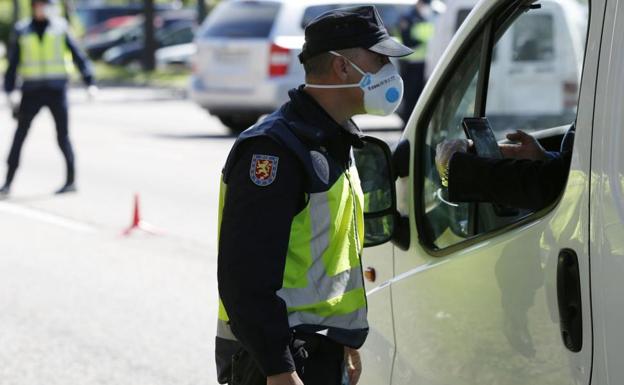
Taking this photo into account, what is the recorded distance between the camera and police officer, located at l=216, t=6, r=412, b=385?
2848mm

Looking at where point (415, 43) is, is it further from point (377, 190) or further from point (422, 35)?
point (377, 190)

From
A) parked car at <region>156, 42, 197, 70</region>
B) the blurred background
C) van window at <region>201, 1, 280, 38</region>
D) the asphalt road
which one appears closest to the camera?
the asphalt road

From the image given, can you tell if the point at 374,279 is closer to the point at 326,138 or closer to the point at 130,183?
the point at 326,138

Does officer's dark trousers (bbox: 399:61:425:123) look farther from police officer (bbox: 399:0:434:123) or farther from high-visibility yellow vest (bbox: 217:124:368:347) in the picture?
high-visibility yellow vest (bbox: 217:124:368:347)

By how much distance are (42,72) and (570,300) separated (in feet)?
31.6

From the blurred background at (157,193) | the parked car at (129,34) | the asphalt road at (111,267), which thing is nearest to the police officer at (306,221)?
the blurred background at (157,193)

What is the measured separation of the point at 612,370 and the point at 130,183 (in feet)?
33.0

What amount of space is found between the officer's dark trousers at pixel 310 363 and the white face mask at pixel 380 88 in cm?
58

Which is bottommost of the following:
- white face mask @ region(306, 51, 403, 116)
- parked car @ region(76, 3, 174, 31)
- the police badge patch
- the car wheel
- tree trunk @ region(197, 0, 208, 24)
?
parked car @ region(76, 3, 174, 31)

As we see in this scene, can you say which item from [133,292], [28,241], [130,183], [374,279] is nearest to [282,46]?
[130,183]

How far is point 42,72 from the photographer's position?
38.5 ft

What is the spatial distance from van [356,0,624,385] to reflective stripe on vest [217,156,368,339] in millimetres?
274

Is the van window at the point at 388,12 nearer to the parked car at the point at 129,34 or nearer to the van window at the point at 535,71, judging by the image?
the van window at the point at 535,71

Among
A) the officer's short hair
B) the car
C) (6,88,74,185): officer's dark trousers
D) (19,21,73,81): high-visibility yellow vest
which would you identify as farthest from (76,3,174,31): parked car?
the officer's short hair
